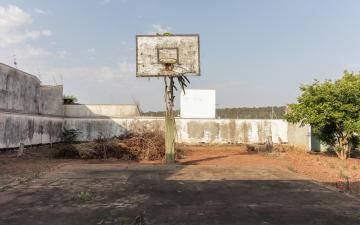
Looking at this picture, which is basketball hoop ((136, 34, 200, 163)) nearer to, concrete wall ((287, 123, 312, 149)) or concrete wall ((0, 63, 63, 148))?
concrete wall ((0, 63, 63, 148))

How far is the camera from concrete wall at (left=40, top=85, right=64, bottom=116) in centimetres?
2467

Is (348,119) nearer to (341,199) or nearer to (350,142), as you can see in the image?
(350,142)

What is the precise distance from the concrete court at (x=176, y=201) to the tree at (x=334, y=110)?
764 centimetres

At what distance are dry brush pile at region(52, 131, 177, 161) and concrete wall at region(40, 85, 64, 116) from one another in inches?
261

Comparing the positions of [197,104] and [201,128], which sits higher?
[197,104]

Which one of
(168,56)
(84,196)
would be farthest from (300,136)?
(84,196)

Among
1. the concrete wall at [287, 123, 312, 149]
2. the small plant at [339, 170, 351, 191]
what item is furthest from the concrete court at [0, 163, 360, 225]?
the concrete wall at [287, 123, 312, 149]

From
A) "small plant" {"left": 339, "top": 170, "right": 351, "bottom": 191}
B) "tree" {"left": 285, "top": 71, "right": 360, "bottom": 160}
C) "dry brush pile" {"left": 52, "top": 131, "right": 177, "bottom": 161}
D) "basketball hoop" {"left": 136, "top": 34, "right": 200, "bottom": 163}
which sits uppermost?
"basketball hoop" {"left": 136, "top": 34, "right": 200, "bottom": 163}

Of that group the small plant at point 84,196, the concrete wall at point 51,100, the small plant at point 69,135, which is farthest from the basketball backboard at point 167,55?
the small plant at point 69,135

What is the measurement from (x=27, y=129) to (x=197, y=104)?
14.3m

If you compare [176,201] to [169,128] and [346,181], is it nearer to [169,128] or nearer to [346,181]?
[346,181]

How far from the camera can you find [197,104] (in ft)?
104

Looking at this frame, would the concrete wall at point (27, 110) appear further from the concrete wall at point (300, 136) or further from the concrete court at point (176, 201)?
the concrete wall at point (300, 136)

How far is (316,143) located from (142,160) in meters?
11.4
